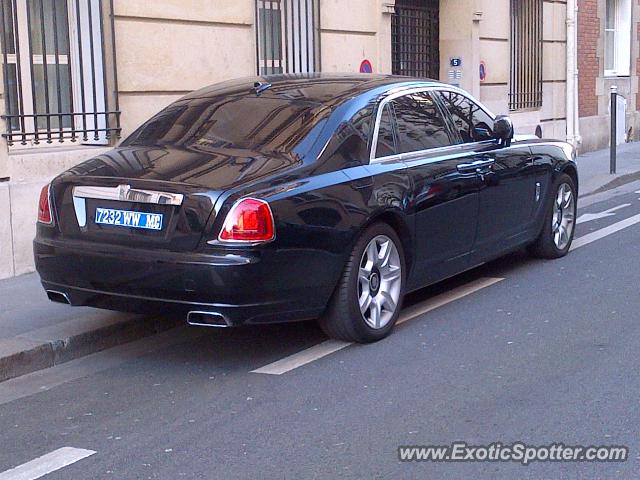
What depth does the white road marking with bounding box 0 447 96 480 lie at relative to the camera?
15.0ft

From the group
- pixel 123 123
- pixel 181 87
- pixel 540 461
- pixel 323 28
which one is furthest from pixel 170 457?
pixel 323 28

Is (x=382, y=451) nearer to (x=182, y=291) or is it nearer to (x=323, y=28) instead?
(x=182, y=291)

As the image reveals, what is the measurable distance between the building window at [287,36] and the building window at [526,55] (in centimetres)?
592

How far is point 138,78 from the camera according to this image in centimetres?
1015

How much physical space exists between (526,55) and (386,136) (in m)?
11.8

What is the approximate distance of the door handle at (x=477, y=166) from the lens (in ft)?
24.1

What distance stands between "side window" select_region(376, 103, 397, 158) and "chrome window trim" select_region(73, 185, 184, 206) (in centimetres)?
153

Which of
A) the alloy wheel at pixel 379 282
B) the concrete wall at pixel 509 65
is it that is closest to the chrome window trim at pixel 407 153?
the alloy wheel at pixel 379 282

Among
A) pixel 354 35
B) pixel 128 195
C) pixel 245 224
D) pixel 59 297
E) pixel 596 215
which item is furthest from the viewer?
pixel 354 35

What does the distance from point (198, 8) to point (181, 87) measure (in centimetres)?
85

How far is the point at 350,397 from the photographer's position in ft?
18.1

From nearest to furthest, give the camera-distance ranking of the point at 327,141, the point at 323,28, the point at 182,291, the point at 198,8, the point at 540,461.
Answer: the point at 540,461, the point at 182,291, the point at 327,141, the point at 198,8, the point at 323,28

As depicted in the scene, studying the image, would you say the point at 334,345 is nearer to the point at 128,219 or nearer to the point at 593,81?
the point at 128,219

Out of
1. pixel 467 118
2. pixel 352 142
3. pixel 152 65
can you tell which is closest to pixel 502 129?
pixel 467 118
